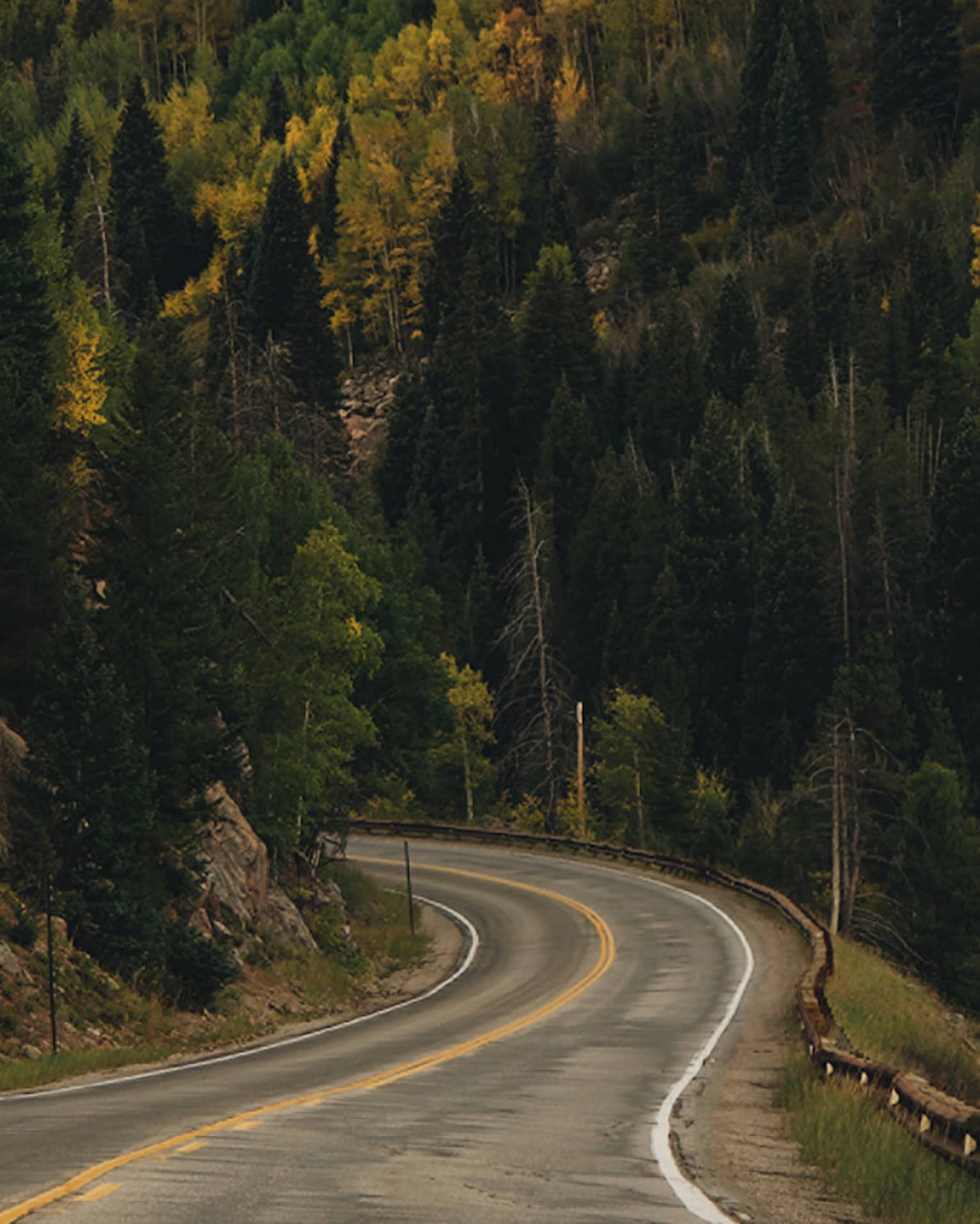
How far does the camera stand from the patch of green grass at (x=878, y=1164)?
37.1 feet

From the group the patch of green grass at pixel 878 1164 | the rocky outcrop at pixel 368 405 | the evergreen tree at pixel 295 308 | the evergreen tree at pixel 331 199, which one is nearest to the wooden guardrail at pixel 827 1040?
the patch of green grass at pixel 878 1164

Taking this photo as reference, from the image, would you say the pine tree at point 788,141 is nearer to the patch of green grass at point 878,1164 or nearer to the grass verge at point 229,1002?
the grass verge at point 229,1002

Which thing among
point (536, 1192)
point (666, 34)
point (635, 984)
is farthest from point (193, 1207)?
point (666, 34)

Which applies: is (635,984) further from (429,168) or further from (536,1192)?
(429,168)

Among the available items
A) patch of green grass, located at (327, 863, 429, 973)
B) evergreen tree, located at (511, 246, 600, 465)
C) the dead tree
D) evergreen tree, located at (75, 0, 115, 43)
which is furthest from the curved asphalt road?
evergreen tree, located at (75, 0, 115, 43)

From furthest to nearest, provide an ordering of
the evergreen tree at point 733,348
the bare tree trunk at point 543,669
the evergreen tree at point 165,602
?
the evergreen tree at point 733,348
the bare tree trunk at point 543,669
the evergreen tree at point 165,602

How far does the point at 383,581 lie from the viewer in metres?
69.9

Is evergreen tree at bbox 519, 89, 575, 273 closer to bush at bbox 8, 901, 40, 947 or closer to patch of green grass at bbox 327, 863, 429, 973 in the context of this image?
patch of green grass at bbox 327, 863, 429, 973

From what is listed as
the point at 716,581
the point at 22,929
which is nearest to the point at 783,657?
the point at 716,581

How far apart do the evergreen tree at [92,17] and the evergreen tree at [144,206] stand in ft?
204

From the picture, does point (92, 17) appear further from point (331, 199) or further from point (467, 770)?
point (467, 770)

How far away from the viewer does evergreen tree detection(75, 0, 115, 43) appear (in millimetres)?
191125

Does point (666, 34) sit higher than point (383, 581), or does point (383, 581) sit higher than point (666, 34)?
point (666, 34)

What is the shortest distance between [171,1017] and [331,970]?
34.2 feet
